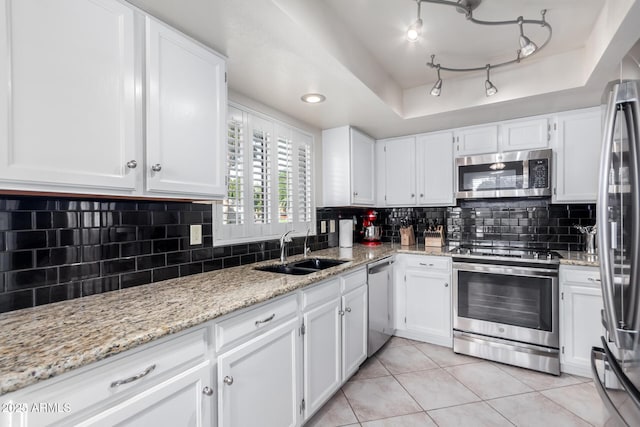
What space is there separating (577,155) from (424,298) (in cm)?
185

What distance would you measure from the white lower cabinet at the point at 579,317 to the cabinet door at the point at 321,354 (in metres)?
1.81

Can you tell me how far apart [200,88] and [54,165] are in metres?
0.75

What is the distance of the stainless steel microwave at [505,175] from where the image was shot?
2.75 m

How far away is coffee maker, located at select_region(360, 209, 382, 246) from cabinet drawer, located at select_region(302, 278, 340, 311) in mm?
1554

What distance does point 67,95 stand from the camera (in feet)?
3.37

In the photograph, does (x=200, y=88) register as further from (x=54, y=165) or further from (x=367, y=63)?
(x=367, y=63)

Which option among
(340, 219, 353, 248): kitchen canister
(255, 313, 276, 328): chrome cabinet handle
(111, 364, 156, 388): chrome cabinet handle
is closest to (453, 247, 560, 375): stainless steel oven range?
(340, 219, 353, 248): kitchen canister

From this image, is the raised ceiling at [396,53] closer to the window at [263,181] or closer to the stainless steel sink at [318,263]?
the window at [263,181]

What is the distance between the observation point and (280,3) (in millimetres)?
1313

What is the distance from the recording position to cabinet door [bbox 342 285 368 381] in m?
2.15

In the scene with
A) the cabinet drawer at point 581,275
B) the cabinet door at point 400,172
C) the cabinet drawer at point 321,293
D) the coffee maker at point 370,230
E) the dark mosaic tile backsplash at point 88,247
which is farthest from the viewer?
the coffee maker at point 370,230

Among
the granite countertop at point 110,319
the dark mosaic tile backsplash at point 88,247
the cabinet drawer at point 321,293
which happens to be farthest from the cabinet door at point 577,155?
the dark mosaic tile backsplash at point 88,247

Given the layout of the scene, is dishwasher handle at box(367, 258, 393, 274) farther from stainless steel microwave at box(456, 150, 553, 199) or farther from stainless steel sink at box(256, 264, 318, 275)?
stainless steel microwave at box(456, 150, 553, 199)

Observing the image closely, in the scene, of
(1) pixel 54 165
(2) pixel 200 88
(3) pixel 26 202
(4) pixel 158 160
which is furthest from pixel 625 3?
(3) pixel 26 202
